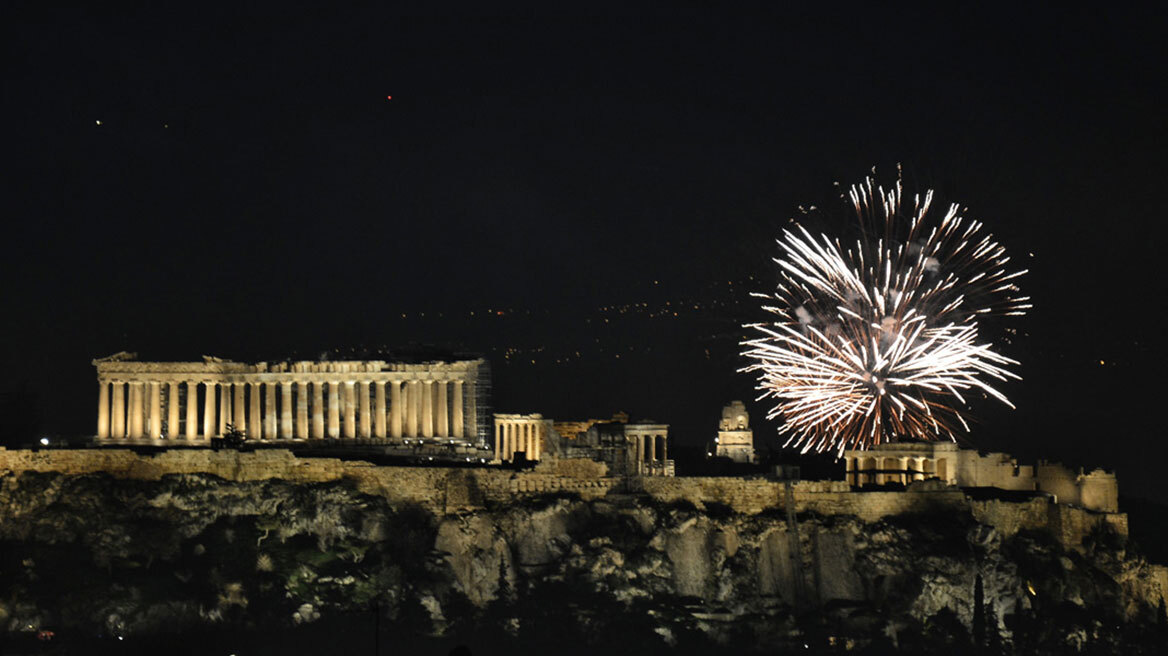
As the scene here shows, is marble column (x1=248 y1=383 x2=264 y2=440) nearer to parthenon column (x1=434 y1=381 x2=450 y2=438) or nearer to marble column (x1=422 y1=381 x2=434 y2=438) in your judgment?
marble column (x1=422 y1=381 x2=434 y2=438)

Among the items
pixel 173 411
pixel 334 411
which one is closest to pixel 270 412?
pixel 334 411

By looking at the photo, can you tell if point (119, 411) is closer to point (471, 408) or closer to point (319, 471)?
point (319, 471)

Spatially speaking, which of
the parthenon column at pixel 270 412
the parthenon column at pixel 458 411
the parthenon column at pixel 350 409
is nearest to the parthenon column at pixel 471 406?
the parthenon column at pixel 458 411

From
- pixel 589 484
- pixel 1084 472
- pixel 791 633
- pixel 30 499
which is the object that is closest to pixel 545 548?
pixel 589 484

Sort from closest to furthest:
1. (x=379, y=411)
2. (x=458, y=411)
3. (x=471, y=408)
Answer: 1. (x=379, y=411)
2. (x=458, y=411)
3. (x=471, y=408)

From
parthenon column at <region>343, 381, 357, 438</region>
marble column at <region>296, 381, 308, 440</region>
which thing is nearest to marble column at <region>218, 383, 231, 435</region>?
marble column at <region>296, 381, 308, 440</region>
